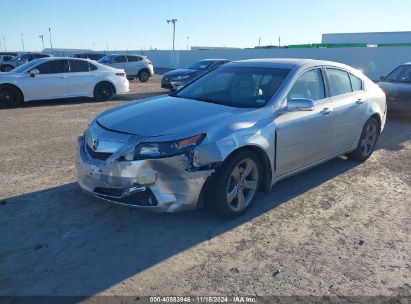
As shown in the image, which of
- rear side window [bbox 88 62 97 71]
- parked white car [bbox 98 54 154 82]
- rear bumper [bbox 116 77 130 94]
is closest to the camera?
rear side window [bbox 88 62 97 71]

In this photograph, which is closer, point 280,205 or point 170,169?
point 170,169

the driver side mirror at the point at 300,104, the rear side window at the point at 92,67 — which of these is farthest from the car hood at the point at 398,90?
the rear side window at the point at 92,67

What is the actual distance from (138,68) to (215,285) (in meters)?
20.9

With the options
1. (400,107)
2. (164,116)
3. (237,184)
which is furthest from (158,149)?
(400,107)

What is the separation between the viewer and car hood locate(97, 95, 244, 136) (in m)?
3.88

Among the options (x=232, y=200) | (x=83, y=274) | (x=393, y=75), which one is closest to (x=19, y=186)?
(x=83, y=274)

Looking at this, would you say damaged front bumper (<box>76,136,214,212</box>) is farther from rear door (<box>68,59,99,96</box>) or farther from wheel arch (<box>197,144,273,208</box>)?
rear door (<box>68,59,99,96</box>)

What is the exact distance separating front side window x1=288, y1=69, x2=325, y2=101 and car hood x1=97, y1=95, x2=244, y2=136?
0.89m

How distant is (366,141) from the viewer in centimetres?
638

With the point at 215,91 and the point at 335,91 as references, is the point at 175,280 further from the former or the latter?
the point at 335,91

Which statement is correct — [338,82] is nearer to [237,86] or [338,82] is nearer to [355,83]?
[355,83]

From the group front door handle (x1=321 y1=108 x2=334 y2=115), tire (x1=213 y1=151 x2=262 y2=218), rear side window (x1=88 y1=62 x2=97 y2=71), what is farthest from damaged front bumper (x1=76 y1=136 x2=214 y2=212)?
rear side window (x1=88 y1=62 x2=97 y2=71)

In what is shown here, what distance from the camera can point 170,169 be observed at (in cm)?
369

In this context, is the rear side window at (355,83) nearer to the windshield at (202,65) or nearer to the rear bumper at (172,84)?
the rear bumper at (172,84)
